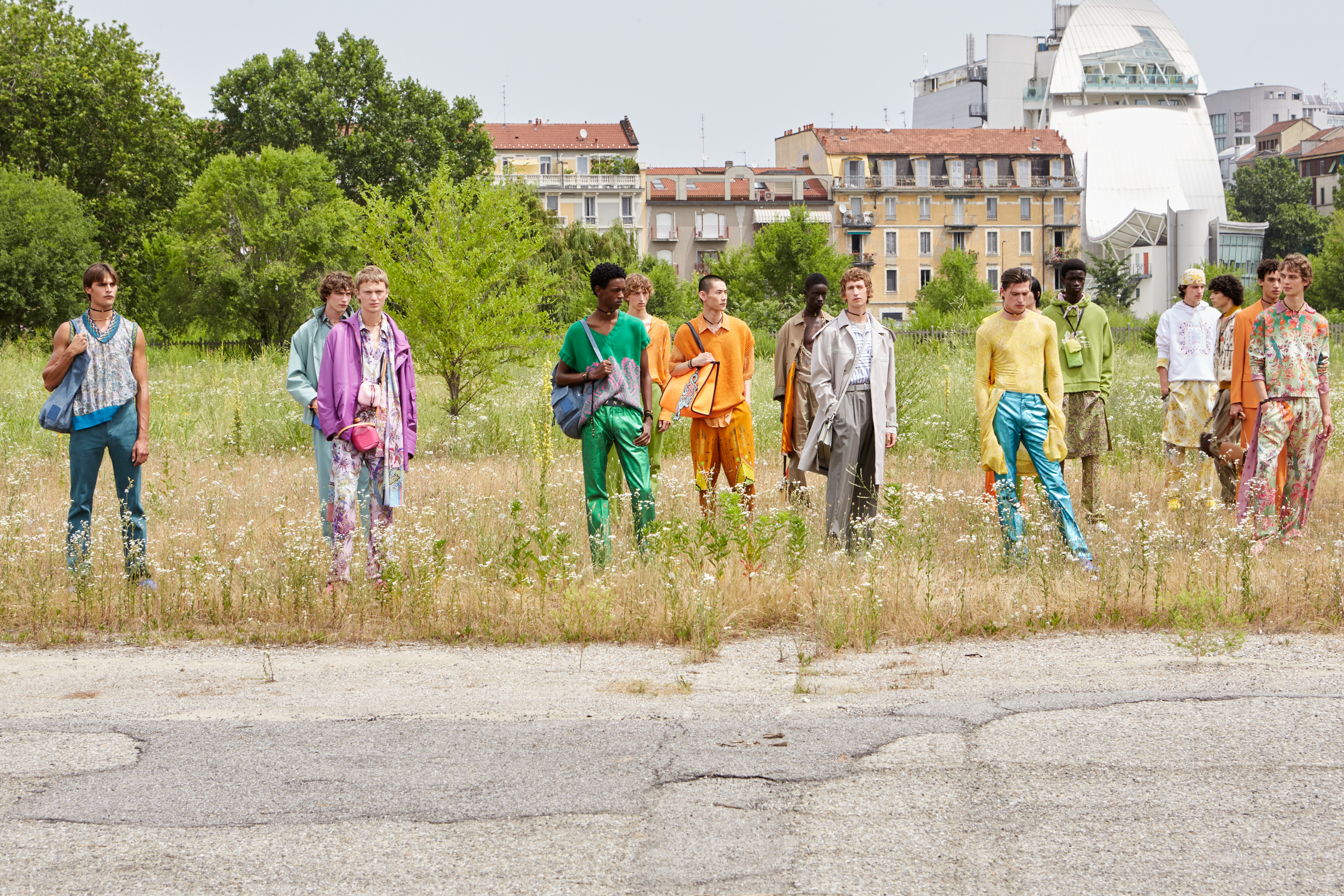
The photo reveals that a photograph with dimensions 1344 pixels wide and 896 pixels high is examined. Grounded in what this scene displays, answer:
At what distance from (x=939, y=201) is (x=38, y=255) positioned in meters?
76.0

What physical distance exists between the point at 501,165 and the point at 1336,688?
367ft

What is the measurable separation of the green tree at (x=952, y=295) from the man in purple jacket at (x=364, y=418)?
38.4m

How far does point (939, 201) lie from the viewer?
10019cm

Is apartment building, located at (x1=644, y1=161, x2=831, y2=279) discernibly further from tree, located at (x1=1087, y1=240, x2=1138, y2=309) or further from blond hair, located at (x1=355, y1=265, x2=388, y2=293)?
blond hair, located at (x1=355, y1=265, x2=388, y2=293)

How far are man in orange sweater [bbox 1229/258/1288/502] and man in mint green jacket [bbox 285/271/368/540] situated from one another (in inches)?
260

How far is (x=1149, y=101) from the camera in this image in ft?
370

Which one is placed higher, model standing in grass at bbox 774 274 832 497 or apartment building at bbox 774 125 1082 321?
apartment building at bbox 774 125 1082 321

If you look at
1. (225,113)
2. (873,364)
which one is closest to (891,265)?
(225,113)

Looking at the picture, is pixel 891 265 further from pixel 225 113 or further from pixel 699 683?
pixel 699 683

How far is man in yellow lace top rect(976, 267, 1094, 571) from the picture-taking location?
8.19m

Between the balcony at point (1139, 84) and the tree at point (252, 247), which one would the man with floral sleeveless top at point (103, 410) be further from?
the balcony at point (1139, 84)

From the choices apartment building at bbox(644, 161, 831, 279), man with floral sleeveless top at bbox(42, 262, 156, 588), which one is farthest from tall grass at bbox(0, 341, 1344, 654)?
Result: apartment building at bbox(644, 161, 831, 279)

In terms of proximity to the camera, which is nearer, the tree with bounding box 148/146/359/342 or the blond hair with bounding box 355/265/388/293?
the blond hair with bounding box 355/265/388/293

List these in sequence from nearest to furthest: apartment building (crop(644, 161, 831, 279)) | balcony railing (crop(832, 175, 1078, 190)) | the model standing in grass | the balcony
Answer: the model standing in grass, apartment building (crop(644, 161, 831, 279)), balcony railing (crop(832, 175, 1078, 190)), the balcony
